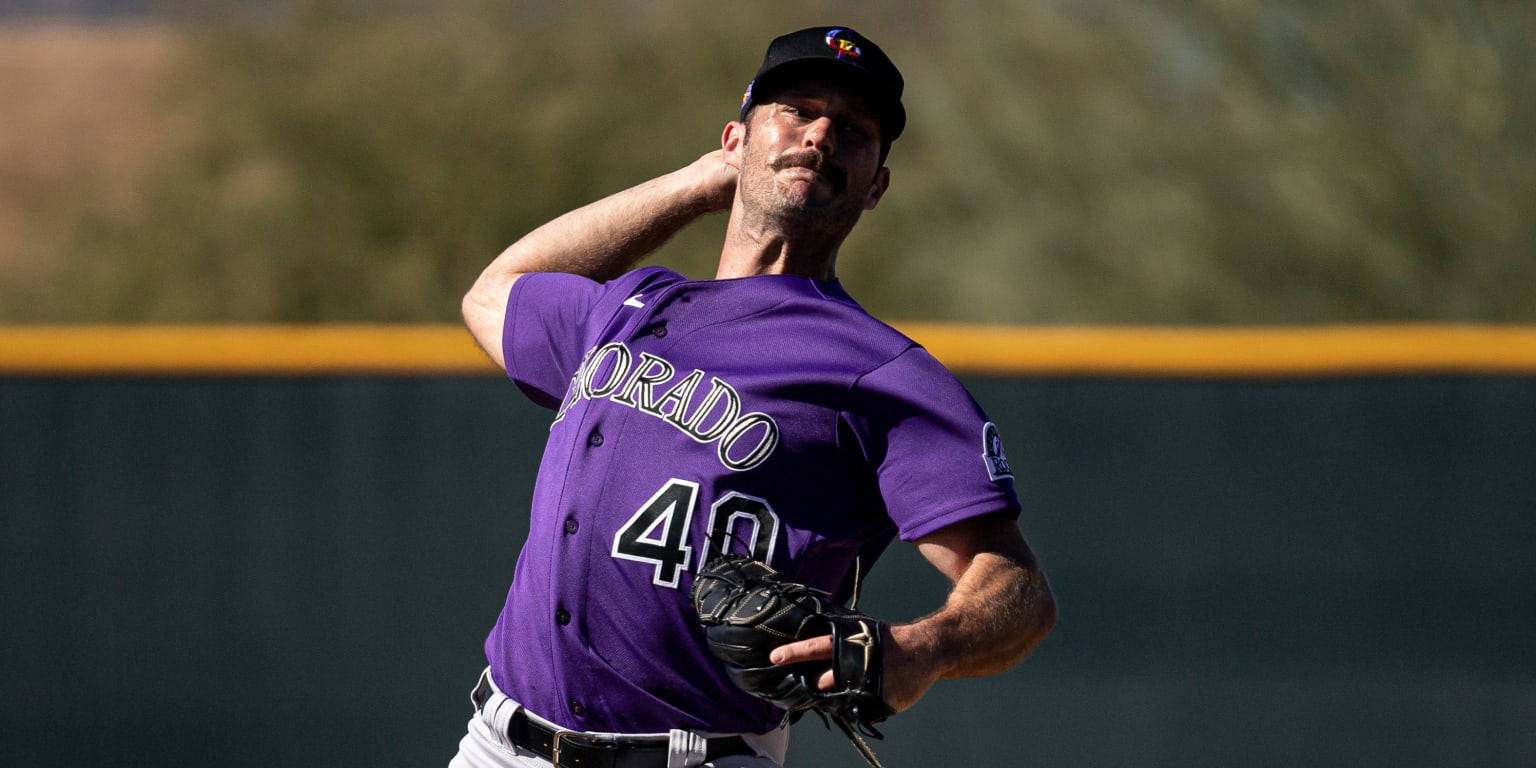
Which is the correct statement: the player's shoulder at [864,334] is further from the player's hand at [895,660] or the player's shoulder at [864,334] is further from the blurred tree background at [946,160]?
the blurred tree background at [946,160]

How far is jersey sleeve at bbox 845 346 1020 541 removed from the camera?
2227 mm

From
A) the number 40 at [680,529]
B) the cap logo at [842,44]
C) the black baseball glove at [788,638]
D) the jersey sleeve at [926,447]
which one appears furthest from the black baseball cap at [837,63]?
the black baseball glove at [788,638]

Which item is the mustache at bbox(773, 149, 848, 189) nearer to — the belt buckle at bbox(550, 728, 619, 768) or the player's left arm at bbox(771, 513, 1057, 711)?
the player's left arm at bbox(771, 513, 1057, 711)

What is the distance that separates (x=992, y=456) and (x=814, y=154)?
1.87 ft

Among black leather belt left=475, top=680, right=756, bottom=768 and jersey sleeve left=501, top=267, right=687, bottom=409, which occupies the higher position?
jersey sleeve left=501, top=267, right=687, bottom=409

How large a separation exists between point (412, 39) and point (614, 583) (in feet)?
42.6

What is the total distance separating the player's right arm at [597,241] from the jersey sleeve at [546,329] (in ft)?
0.19

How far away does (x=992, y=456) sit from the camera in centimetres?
226

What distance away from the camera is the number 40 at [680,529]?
91.3 inches

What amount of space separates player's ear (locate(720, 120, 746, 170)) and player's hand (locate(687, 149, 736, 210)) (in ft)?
0.19

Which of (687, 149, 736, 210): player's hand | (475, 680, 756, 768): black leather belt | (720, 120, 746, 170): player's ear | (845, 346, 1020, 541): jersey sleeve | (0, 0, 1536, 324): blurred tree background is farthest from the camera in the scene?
(0, 0, 1536, 324): blurred tree background

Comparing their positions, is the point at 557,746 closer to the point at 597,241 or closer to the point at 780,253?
the point at 780,253

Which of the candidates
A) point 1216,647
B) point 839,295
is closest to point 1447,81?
point 1216,647

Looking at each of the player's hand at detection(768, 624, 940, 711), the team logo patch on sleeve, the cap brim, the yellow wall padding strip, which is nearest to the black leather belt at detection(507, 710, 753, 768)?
the player's hand at detection(768, 624, 940, 711)
